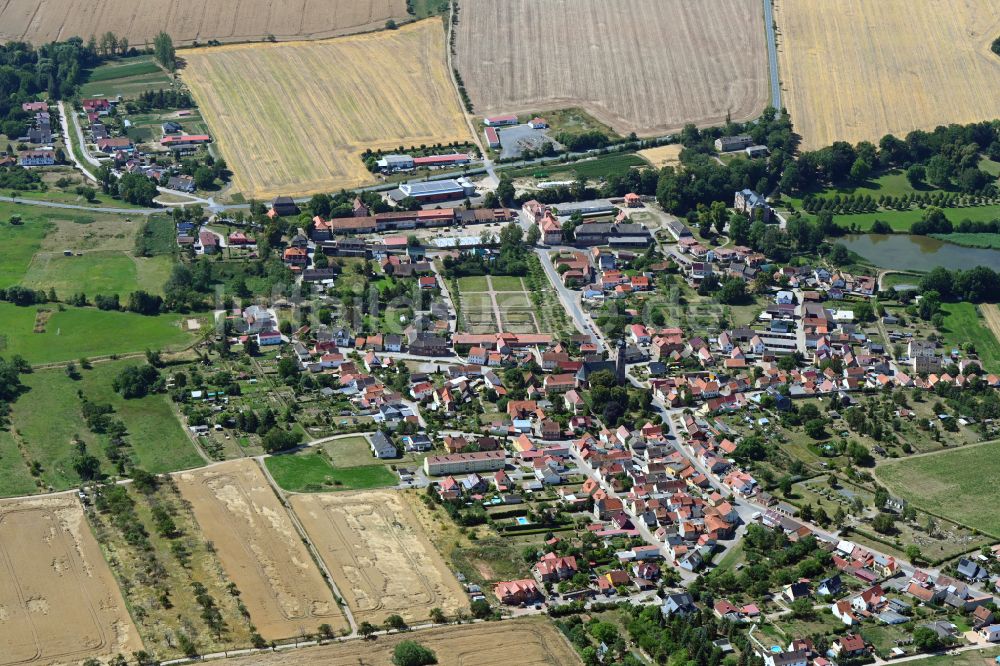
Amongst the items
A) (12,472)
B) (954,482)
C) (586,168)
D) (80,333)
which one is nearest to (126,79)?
(586,168)

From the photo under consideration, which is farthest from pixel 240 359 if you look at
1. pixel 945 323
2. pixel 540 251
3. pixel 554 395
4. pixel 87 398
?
pixel 945 323

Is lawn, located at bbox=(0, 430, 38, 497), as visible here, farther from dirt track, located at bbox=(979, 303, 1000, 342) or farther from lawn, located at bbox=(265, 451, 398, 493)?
dirt track, located at bbox=(979, 303, 1000, 342)

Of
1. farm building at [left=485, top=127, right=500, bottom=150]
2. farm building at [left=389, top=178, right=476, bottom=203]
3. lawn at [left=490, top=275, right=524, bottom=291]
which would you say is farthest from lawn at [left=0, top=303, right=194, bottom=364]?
farm building at [left=485, top=127, right=500, bottom=150]

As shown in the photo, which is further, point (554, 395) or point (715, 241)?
point (715, 241)

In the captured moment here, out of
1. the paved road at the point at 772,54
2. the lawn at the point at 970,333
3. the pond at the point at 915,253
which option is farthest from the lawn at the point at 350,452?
the paved road at the point at 772,54

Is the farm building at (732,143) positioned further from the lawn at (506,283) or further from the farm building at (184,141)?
the farm building at (184,141)

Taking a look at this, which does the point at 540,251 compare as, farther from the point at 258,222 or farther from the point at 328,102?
the point at 328,102
